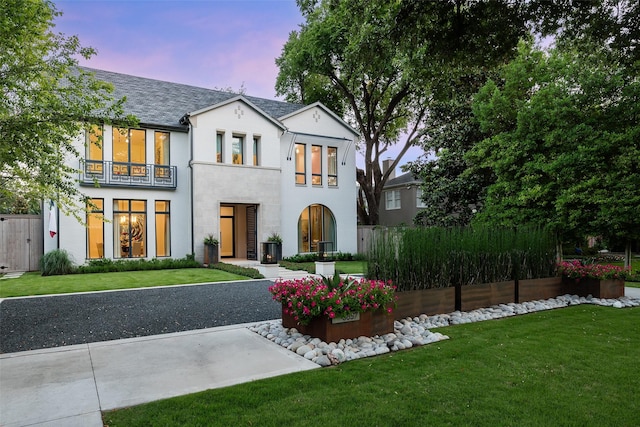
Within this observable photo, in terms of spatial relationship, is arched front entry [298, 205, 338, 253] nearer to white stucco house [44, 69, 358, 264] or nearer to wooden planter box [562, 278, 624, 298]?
white stucco house [44, 69, 358, 264]

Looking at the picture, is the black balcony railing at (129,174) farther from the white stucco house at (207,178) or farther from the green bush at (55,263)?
the green bush at (55,263)

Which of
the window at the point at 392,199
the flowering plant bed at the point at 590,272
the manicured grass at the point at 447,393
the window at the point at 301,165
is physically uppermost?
the window at the point at 301,165

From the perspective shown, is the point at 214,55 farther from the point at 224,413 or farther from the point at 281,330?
the point at 224,413

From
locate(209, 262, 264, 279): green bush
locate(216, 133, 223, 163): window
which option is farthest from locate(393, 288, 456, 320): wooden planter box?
locate(216, 133, 223, 163): window

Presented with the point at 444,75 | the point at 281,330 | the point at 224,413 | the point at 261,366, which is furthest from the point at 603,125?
the point at 224,413

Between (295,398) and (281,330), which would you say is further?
(281,330)

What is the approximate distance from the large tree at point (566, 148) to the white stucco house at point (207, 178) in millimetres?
7316

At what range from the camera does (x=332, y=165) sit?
1909 cm

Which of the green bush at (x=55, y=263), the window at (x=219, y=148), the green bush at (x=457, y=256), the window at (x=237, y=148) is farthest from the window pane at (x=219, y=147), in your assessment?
the green bush at (x=457, y=256)

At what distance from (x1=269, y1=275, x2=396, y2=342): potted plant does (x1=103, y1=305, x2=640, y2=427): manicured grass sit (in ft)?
2.02

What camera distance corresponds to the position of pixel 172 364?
13.8 feet

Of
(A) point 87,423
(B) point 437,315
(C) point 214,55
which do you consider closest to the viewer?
(A) point 87,423

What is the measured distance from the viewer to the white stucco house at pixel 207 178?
46.7ft

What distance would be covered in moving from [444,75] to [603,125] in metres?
8.31
